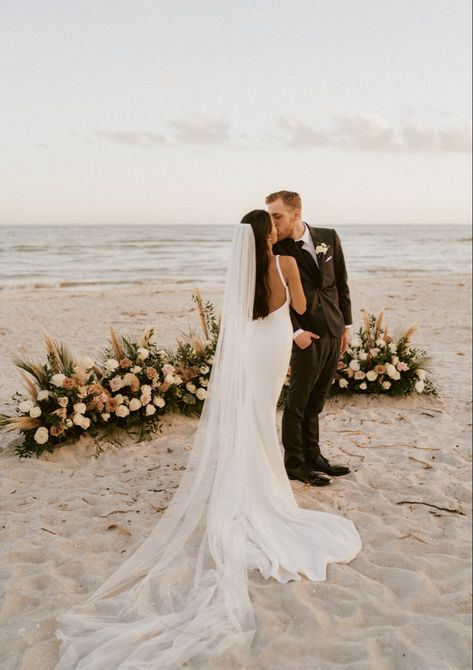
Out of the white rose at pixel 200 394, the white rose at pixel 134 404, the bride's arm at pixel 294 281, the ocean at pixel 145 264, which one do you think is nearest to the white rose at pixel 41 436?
the white rose at pixel 134 404

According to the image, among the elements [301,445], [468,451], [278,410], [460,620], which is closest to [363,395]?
[278,410]

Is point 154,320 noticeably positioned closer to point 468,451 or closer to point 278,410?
point 278,410

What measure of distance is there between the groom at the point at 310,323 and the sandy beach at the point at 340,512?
0.31 meters

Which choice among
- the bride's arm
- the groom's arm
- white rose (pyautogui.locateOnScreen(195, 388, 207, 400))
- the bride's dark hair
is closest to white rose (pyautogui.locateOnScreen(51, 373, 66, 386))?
white rose (pyautogui.locateOnScreen(195, 388, 207, 400))

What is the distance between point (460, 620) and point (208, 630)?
137cm

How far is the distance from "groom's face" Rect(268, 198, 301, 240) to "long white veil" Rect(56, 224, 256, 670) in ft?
2.05

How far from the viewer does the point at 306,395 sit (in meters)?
4.76

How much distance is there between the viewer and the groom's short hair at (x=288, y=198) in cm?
441

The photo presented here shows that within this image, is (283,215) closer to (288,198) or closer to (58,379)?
(288,198)

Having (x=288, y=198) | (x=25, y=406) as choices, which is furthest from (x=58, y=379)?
(x=288, y=198)

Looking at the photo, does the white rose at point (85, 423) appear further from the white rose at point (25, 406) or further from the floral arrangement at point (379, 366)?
the floral arrangement at point (379, 366)

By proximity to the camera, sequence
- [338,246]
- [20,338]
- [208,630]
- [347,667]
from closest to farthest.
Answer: [347,667] < [208,630] < [338,246] < [20,338]

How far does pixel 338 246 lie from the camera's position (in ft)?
15.9

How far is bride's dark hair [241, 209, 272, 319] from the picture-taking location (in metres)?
3.92
